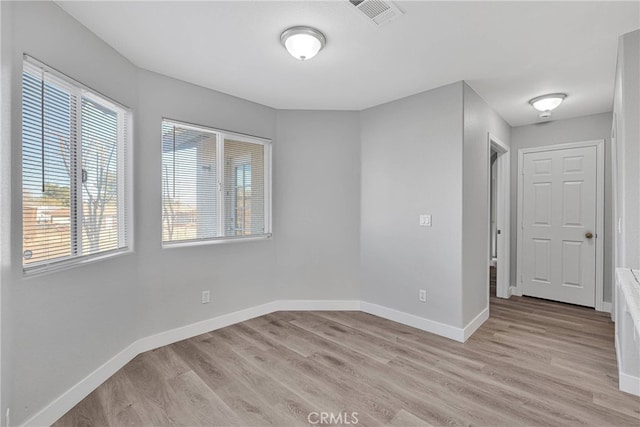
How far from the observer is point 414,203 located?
323 centimetres

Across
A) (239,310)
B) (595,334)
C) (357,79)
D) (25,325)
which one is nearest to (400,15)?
(357,79)

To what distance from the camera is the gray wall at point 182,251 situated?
8.66ft

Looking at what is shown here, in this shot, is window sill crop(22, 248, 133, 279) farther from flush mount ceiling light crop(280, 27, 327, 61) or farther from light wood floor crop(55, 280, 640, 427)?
flush mount ceiling light crop(280, 27, 327, 61)

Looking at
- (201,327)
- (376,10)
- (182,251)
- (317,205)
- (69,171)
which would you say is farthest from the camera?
(317,205)

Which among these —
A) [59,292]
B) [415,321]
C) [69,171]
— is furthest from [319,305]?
[69,171]

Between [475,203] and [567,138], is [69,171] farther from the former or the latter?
[567,138]

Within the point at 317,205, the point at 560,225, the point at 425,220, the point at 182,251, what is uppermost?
the point at 317,205

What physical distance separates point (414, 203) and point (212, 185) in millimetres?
2144

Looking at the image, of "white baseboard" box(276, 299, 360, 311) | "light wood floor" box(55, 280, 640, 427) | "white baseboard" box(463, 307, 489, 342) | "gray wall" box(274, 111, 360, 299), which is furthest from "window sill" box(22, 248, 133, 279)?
"white baseboard" box(463, 307, 489, 342)

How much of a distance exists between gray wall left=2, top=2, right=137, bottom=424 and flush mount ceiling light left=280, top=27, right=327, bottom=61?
1351mm

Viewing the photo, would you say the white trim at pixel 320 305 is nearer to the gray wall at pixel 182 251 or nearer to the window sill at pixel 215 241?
the gray wall at pixel 182 251

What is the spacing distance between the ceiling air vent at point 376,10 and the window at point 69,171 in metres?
1.88

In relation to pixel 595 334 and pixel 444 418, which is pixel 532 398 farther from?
pixel 595 334

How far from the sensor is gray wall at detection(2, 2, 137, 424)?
5.24ft
